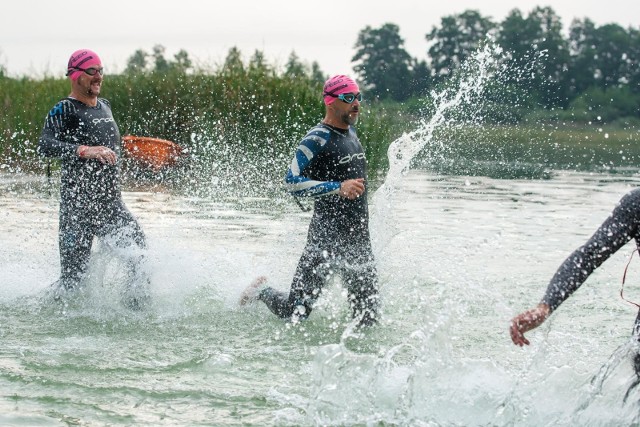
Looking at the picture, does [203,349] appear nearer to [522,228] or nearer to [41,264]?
[41,264]

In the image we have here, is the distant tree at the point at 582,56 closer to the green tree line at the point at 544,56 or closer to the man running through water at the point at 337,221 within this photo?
the green tree line at the point at 544,56

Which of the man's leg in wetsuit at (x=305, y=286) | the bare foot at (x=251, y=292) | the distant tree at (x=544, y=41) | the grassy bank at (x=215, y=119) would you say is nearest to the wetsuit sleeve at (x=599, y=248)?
the man's leg in wetsuit at (x=305, y=286)

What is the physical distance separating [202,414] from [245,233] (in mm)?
7064

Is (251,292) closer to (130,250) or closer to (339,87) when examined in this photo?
(130,250)

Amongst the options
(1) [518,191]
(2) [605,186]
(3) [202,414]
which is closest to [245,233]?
(3) [202,414]

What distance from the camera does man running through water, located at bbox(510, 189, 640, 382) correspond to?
464 centimetres

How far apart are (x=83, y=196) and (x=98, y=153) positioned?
1.52 ft

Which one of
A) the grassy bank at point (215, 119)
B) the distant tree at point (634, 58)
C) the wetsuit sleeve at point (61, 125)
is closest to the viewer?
the wetsuit sleeve at point (61, 125)

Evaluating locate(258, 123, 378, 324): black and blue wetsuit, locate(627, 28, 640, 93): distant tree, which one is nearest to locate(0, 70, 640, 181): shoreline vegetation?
locate(258, 123, 378, 324): black and blue wetsuit

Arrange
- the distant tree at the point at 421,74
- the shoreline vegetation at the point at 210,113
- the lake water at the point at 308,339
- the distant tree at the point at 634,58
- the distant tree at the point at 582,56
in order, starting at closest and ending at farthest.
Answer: the lake water at the point at 308,339 < the shoreline vegetation at the point at 210,113 < the distant tree at the point at 421,74 < the distant tree at the point at 582,56 < the distant tree at the point at 634,58

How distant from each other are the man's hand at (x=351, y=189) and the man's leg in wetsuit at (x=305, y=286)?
581mm

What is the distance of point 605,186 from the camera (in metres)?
21.8

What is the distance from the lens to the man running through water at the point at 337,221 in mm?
7480

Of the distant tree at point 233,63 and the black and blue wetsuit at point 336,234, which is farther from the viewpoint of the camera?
the distant tree at point 233,63
